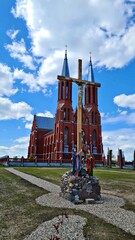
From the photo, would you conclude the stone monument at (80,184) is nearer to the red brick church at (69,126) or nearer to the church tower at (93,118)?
the red brick church at (69,126)

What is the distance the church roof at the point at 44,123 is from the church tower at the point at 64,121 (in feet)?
52.8

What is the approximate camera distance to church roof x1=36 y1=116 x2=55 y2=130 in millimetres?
80250

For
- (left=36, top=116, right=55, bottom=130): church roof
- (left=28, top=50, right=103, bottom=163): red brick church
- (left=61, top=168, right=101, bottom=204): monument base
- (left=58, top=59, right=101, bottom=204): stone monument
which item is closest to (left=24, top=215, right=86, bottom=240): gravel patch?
(left=58, top=59, right=101, bottom=204): stone monument

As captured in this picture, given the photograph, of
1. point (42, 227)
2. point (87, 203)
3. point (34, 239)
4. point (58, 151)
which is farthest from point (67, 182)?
point (58, 151)

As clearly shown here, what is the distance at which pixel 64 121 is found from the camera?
2493 inches

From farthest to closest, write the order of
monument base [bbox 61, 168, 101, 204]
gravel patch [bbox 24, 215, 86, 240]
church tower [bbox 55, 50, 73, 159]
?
church tower [bbox 55, 50, 73, 159], monument base [bbox 61, 168, 101, 204], gravel patch [bbox 24, 215, 86, 240]

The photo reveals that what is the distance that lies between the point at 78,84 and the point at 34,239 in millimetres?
8558

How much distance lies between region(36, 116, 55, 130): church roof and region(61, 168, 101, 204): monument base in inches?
2766

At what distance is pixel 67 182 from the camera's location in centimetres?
Result: 1009

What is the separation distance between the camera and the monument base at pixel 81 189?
30.9 ft

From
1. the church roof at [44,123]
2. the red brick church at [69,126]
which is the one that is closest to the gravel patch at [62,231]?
the red brick church at [69,126]

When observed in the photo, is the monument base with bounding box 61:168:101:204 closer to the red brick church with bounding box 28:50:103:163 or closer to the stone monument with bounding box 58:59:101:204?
the stone monument with bounding box 58:59:101:204

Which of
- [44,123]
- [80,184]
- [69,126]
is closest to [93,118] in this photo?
[69,126]

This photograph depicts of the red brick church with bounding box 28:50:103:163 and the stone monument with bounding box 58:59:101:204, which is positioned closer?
the stone monument with bounding box 58:59:101:204
